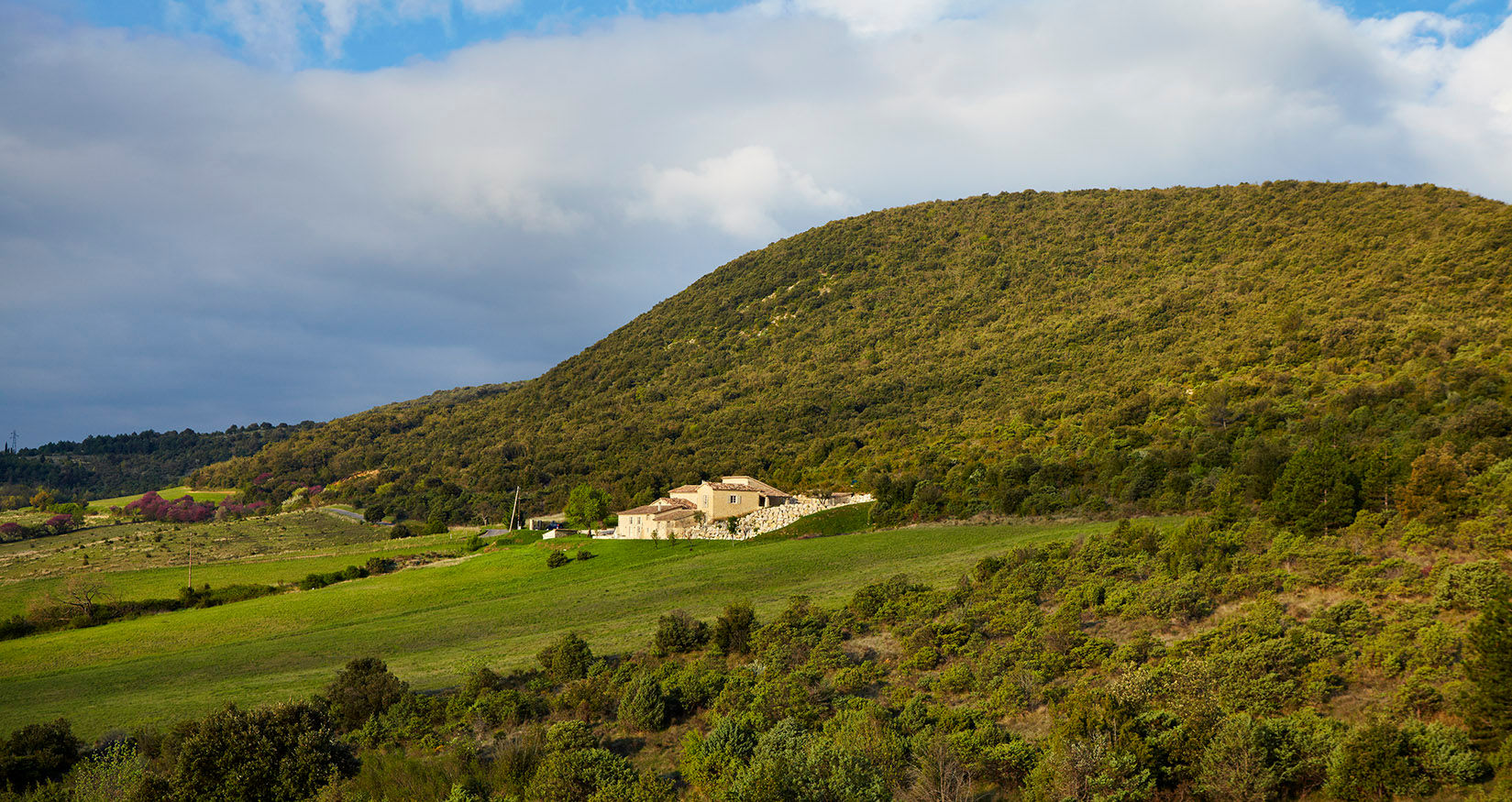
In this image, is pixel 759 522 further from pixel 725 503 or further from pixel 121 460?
pixel 121 460

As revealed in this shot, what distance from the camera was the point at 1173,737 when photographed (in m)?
13.9

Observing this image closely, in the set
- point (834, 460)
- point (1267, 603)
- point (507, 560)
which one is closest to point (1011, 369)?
point (834, 460)

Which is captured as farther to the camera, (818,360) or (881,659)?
(818,360)

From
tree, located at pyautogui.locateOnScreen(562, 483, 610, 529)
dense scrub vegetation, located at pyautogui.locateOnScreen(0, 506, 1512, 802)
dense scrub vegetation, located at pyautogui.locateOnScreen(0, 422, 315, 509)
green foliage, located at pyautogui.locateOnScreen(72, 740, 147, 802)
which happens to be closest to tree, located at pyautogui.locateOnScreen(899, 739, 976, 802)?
dense scrub vegetation, located at pyautogui.locateOnScreen(0, 506, 1512, 802)

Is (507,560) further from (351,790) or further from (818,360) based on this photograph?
(818,360)

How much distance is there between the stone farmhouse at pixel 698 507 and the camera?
187ft

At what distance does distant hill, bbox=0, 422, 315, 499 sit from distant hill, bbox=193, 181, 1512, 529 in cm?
2822

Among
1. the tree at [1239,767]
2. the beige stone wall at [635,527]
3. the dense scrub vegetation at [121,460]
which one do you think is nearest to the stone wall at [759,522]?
the beige stone wall at [635,527]

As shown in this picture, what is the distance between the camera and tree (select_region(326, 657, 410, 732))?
20406 millimetres

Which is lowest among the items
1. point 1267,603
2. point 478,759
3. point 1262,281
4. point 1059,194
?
point 478,759

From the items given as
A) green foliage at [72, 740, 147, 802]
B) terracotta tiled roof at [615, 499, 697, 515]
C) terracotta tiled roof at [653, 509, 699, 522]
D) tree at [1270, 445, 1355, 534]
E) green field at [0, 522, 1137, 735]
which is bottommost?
green field at [0, 522, 1137, 735]

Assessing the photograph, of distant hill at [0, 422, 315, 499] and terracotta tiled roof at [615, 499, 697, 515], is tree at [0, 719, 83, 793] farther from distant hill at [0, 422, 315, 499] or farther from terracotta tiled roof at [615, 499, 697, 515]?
distant hill at [0, 422, 315, 499]

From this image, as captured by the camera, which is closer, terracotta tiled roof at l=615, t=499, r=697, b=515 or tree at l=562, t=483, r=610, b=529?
terracotta tiled roof at l=615, t=499, r=697, b=515

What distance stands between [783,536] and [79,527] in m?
64.1
